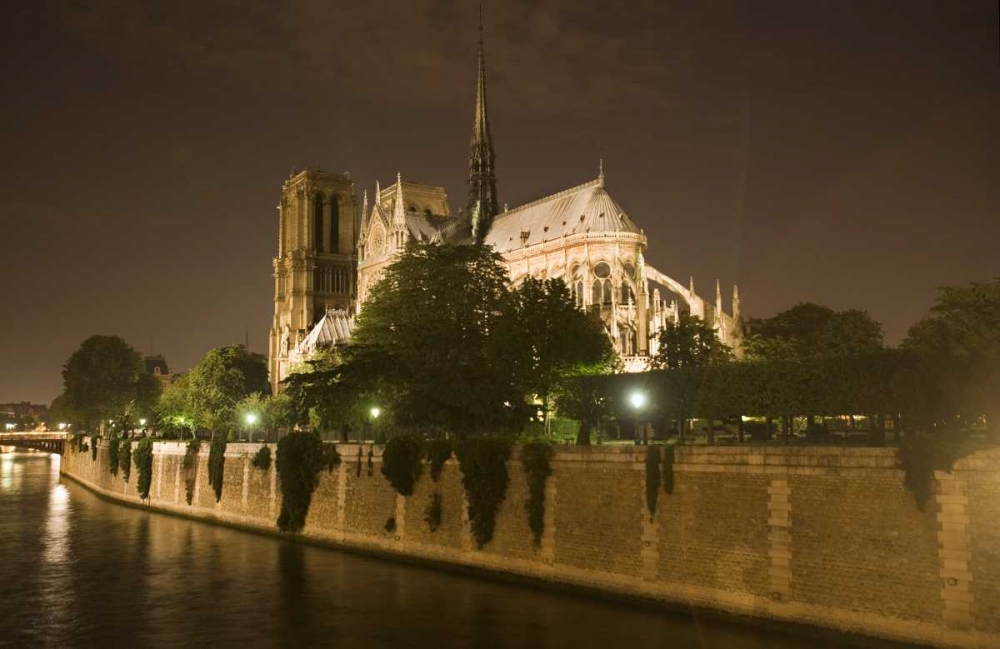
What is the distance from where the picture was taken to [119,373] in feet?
322

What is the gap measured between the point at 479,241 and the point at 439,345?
4775 cm

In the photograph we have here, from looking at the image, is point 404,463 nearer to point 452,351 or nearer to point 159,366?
point 452,351

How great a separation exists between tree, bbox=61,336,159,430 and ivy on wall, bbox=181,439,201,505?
52123 millimetres

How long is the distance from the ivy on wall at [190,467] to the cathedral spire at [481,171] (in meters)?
43.9

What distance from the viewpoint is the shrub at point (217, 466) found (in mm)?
43000

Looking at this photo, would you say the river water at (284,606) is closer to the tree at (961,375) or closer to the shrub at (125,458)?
the tree at (961,375)

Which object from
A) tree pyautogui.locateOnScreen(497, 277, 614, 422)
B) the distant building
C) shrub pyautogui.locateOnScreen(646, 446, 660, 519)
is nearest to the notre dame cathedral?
tree pyautogui.locateOnScreen(497, 277, 614, 422)

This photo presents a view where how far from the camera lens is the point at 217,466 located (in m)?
43.3

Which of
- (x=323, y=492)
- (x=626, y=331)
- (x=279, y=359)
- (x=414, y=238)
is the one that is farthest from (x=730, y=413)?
(x=279, y=359)

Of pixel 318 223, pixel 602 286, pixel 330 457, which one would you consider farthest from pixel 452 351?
pixel 318 223

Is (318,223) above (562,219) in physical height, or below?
above

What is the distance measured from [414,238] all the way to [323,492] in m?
55.8

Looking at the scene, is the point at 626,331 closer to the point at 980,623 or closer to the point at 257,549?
the point at 257,549

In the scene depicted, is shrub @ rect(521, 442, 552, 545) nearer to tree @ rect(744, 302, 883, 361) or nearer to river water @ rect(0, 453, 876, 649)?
river water @ rect(0, 453, 876, 649)
